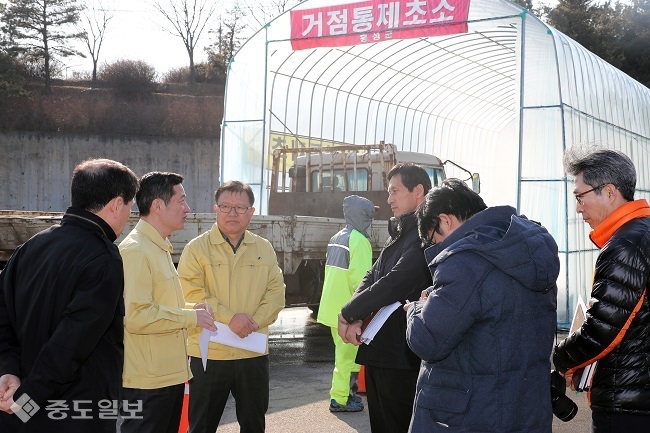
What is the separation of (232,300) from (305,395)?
303cm

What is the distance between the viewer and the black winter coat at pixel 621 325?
3.02 meters

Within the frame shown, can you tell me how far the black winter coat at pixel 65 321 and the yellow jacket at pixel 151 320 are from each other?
652mm

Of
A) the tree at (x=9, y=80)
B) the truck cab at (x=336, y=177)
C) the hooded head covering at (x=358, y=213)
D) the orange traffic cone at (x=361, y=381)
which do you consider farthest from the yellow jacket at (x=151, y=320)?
→ the tree at (x=9, y=80)

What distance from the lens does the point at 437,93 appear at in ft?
71.4

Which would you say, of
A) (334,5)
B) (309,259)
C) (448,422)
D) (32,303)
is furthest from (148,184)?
(334,5)

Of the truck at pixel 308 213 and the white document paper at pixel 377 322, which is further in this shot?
the truck at pixel 308 213

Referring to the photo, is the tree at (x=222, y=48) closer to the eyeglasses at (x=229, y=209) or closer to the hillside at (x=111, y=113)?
the hillside at (x=111, y=113)

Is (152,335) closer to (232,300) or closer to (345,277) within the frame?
(232,300)

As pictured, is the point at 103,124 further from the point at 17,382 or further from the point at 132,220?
the point at 17,382

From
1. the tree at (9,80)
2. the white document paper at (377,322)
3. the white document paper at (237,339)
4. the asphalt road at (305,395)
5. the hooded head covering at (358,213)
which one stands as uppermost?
the tree at (9,80)

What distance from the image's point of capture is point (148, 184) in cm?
421

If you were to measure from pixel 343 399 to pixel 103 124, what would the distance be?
31.1 meters

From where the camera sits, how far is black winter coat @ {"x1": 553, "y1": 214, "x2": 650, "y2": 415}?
3023 millimetres

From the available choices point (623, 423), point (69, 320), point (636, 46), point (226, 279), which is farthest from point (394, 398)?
point (636, 46)
